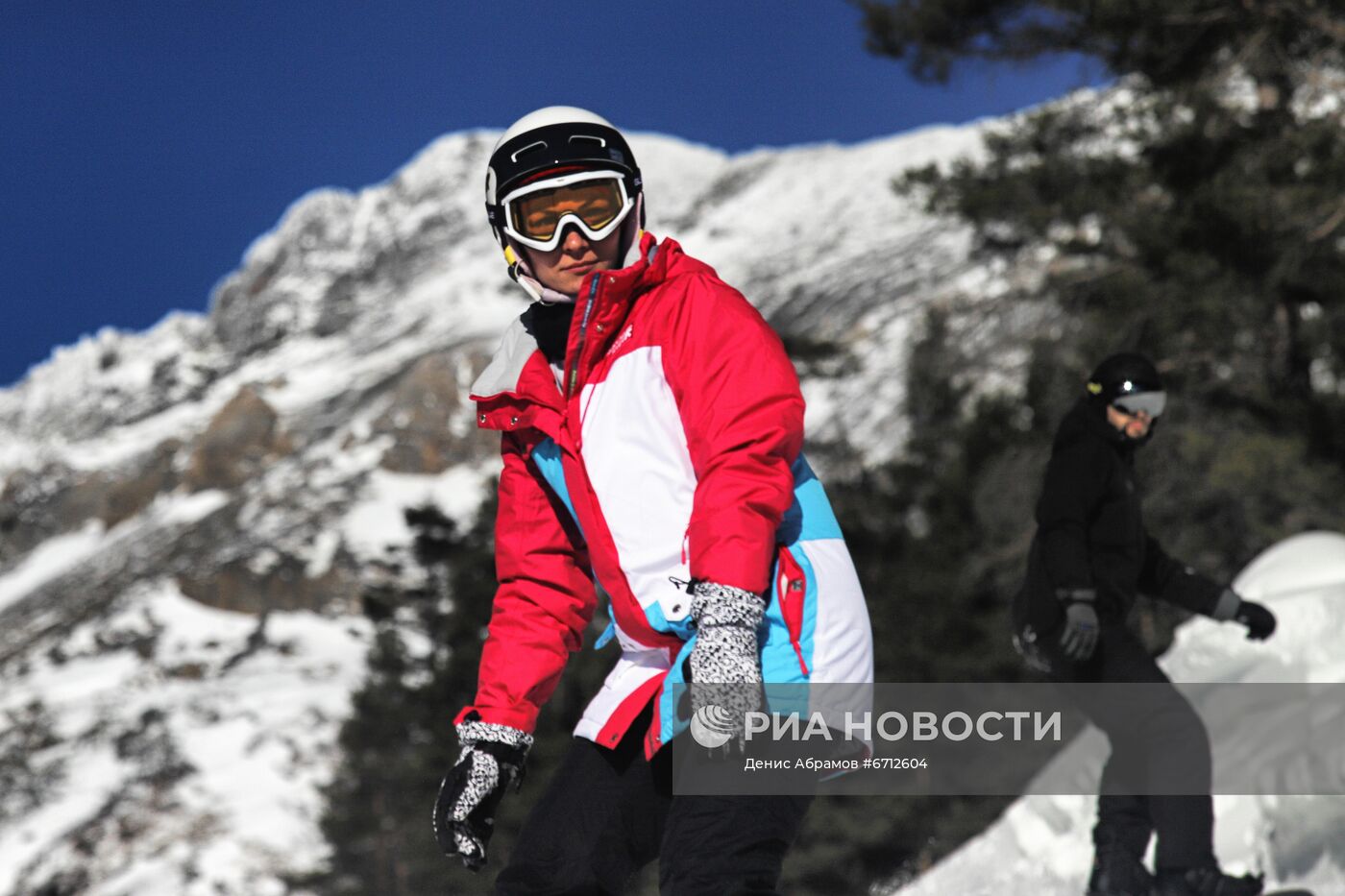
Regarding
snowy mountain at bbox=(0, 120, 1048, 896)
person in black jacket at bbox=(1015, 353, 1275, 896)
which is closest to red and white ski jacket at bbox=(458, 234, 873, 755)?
person in black jacket at bbox=(1015, 353, 1275, 896)

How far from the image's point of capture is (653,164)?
532 feet

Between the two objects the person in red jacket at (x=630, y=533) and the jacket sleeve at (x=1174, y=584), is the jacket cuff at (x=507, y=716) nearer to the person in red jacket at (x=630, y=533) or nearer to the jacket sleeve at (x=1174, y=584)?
the person in red jacket at (x=630, y=533)

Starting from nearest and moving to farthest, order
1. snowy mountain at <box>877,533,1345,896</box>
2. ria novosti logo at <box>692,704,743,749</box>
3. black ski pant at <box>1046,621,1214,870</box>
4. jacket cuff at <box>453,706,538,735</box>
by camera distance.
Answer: ria novosti logo at <box>692,704,743,749</box>
jacket cuff at <box>453,706,538,735</box>
black ski pant at <box>1046,621,1214,870</box>
snowy mountain at <box>877,533,1345,896</box>

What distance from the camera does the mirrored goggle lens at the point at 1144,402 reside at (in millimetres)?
4379

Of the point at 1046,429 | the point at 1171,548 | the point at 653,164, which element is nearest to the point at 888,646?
the point at 1046,429

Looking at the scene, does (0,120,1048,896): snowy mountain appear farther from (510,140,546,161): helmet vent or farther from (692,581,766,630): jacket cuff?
(692,581,766,630): jacket cuff

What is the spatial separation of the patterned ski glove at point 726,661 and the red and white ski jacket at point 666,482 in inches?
1.2

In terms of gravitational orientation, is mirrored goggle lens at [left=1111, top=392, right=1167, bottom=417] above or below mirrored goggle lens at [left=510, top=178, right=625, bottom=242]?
above

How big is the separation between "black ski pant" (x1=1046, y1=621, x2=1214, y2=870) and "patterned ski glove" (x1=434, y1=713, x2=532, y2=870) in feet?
7.72

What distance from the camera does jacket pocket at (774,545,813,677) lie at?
2.37 meters

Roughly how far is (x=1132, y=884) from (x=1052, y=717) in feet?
2.60

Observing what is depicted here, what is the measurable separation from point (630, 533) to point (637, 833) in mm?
596

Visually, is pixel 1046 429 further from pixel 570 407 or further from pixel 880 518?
pixel 570 407

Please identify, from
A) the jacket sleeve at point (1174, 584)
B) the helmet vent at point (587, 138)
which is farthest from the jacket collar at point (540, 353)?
the jacket sleeve at point (1174, 584)
